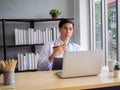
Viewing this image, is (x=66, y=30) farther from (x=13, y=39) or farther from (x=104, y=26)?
(x=13, y=39)

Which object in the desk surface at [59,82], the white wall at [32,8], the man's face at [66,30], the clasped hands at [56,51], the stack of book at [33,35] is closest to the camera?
the desk surface at [59,82]

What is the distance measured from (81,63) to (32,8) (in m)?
2.38

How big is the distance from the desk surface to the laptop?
0.17 feet

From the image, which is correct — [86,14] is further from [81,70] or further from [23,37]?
[81,70]

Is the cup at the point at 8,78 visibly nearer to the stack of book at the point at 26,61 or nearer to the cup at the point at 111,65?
the cup at the point at 111,65

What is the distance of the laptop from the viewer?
66.3 inches

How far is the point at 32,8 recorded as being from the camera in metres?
3.82

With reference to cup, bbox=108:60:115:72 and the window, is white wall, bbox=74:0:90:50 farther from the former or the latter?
cup, bbox=108:60:115:72

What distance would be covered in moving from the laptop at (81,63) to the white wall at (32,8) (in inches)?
89.1

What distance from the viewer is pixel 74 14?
158 inches

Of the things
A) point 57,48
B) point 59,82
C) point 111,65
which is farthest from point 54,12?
point 59,82

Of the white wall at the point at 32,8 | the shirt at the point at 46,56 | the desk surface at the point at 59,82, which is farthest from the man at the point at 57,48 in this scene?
the white wall at the point at 32,8

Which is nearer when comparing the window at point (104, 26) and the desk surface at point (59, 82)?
the desk surface at point (59, 82)

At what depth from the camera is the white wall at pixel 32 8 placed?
370cm
